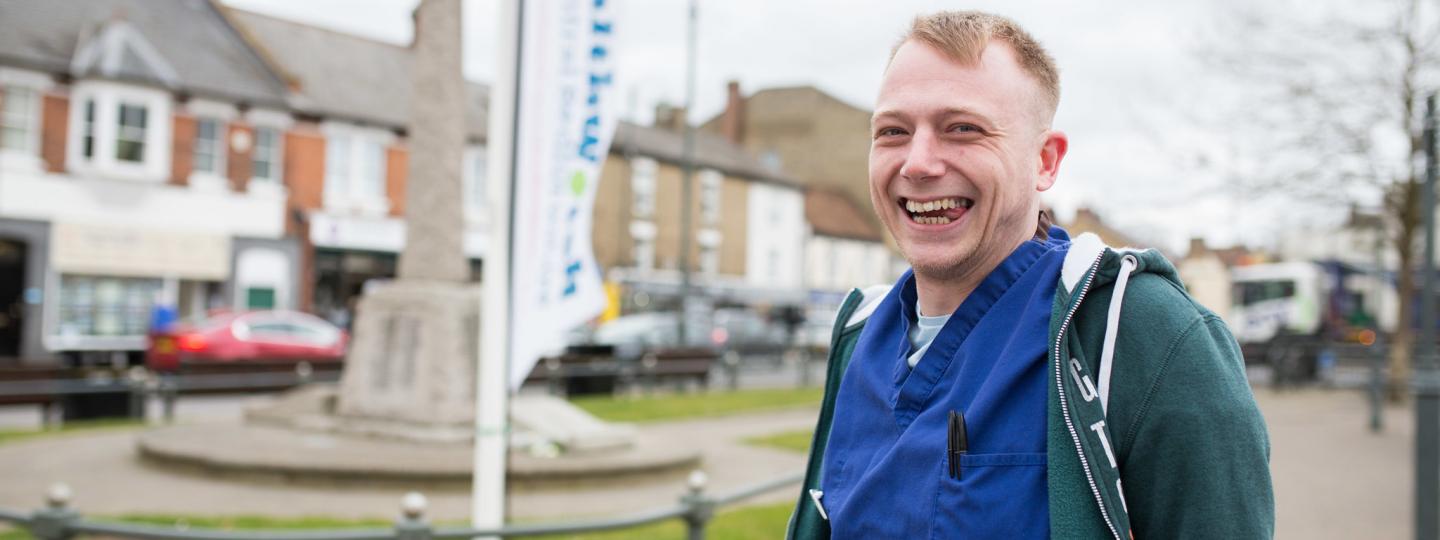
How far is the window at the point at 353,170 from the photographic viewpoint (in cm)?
2848

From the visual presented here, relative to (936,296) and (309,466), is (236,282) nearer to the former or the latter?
(309,466)

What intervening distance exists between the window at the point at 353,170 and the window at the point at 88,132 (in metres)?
5.74

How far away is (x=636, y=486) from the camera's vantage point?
32.4 ft

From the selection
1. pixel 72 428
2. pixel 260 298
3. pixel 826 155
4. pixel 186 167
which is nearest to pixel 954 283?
pixel 72 428

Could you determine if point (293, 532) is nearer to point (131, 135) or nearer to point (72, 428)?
point (72, 428)

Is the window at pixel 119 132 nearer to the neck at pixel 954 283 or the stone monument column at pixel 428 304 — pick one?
the stone monument column at pixel 428 304

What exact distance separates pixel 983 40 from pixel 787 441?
11586 millimetres

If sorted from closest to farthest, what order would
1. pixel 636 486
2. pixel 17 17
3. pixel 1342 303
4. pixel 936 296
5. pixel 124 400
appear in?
pixel 936 296
pixel 636 486
pixel 124 400
pixel 17 17
pixel 1342 303

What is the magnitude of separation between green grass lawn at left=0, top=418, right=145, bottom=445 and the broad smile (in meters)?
12.4

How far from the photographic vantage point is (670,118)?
48.2 metres

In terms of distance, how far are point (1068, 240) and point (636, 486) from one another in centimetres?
842

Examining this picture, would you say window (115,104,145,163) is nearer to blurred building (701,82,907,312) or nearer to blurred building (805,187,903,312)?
blurred building (805,187,903,312)

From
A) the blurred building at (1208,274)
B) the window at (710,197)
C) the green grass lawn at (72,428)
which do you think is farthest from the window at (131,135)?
the blurred building at (1208,274)

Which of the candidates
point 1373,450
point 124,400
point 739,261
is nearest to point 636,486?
point 124,400
